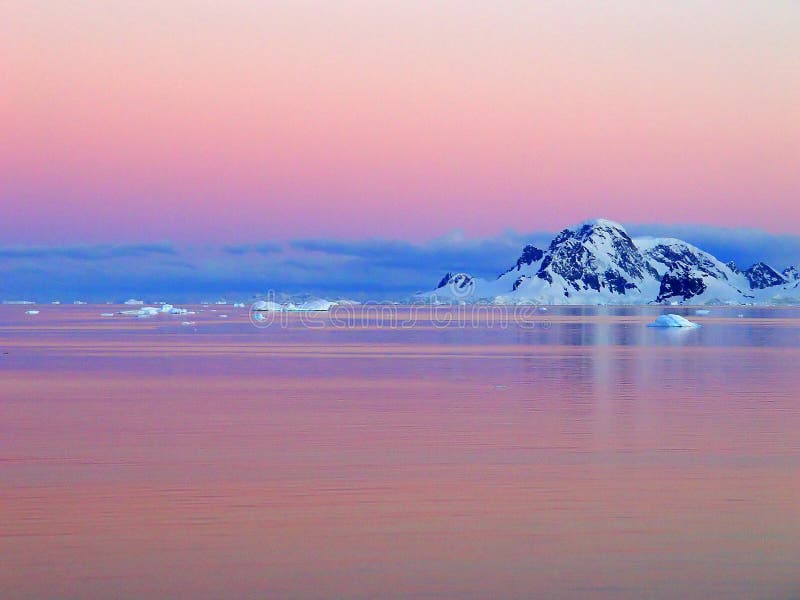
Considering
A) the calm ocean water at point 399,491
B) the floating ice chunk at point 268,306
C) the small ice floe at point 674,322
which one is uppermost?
the floating ice chunk at point 268,306

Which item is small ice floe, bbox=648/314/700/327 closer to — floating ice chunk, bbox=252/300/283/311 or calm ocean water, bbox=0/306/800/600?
calm ocean water, bbox=0/306/800/600

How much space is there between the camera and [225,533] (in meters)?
10.5

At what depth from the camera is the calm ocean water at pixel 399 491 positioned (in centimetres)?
916

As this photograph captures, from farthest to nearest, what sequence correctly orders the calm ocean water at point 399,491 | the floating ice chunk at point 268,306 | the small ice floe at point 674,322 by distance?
the floating ice chunk at point 268,306 < the small ice floe at point 674,322 < the calm ocean water at point 399,491

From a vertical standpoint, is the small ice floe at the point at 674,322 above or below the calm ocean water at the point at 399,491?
above

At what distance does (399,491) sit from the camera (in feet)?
41.8

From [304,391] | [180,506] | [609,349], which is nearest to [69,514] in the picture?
[180,506]

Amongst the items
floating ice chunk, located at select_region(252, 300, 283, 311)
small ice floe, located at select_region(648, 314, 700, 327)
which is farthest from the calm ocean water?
floating ice chunk, located at select_region(252, 300, 283, 311)

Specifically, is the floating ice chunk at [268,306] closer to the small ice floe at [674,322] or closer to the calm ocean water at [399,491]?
the small ice floe at [674,322]

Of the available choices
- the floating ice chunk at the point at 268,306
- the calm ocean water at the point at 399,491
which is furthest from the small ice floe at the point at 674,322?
the floating ice chunk at the point at 268,306

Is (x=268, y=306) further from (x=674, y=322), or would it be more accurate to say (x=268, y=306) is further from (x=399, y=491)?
(x=399, y=491)

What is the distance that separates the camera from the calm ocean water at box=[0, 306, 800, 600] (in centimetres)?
916

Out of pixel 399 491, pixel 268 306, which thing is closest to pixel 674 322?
pixel 399 491

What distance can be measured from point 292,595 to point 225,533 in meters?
2.11
